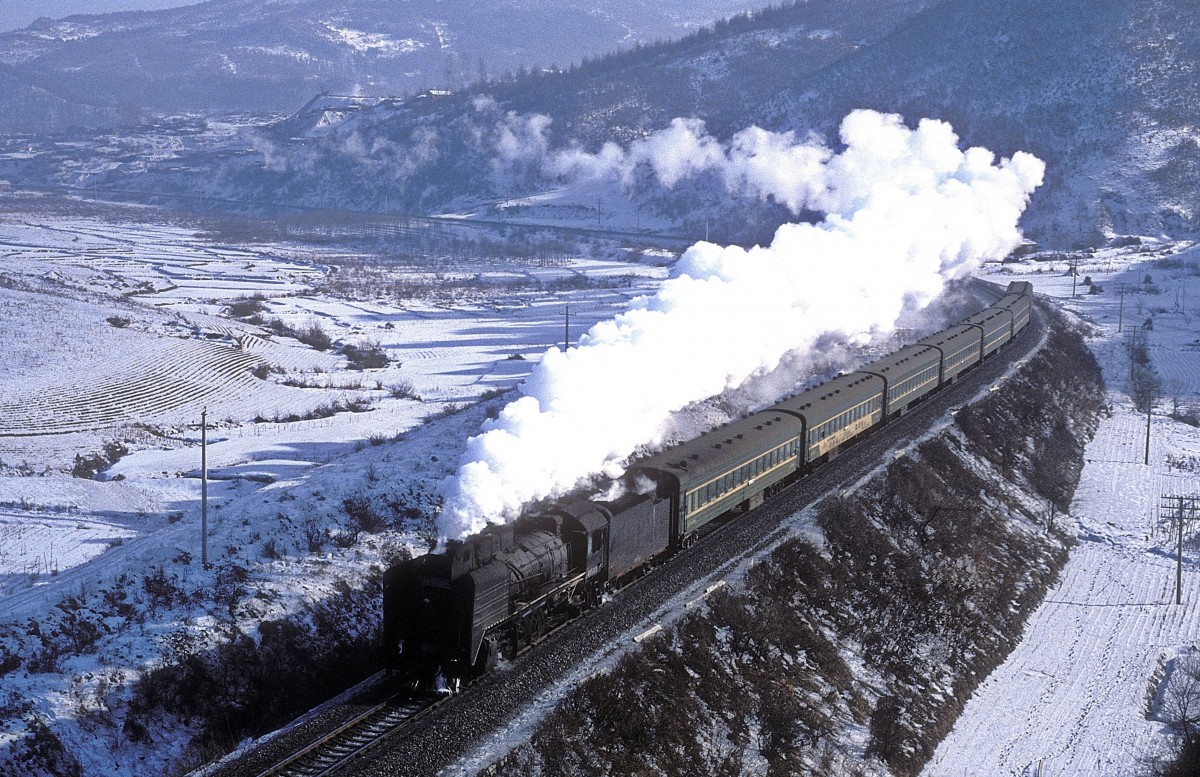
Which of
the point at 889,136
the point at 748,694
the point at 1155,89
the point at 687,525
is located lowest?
the point at 748,694

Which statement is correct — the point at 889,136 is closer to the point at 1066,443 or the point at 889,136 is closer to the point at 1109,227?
the point at 1066,443

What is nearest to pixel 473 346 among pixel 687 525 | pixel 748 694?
pixel 687 525

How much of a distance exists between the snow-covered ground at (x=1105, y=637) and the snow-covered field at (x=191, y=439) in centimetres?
2174

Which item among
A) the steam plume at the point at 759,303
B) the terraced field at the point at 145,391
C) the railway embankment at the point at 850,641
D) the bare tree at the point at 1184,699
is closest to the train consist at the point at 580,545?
the steam plume at the point at 759,303

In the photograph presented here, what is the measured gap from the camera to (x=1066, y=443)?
227ft

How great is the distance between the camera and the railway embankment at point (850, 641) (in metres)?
28.3

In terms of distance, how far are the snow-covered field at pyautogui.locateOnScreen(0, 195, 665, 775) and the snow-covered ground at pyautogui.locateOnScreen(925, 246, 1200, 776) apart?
71.3ft

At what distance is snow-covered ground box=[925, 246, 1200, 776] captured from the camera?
114ft

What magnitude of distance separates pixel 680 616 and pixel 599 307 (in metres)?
83.9

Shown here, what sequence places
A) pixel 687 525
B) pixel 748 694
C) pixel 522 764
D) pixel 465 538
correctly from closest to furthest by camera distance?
pixel 522 764
pixel 465 538
pixel 748 694
pixel 687 525

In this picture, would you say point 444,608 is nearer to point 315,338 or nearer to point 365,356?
point 365,356

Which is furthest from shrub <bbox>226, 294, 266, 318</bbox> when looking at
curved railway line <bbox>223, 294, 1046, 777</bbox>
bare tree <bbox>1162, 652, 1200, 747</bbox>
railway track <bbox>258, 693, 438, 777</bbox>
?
bare tree <bbox>1162, 652, 1200, 747</bbox>

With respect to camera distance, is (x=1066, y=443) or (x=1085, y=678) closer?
(x=1085, y=678)

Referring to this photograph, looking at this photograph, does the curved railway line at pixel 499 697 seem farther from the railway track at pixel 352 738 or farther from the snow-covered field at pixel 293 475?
the snow-covered field at pixel 293 475
